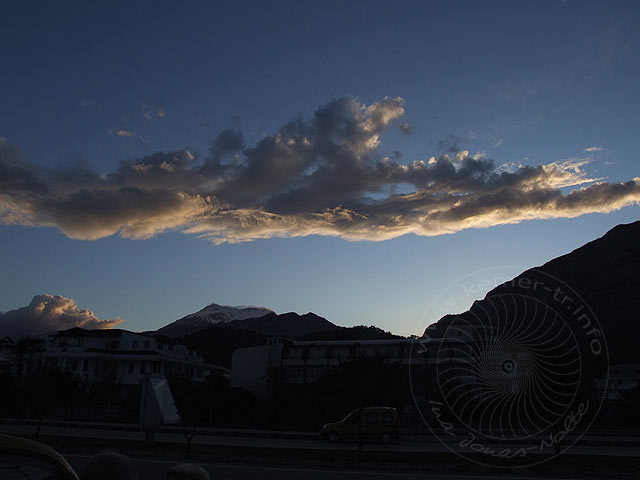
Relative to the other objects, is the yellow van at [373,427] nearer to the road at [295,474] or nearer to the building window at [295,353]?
the road at [295,474]

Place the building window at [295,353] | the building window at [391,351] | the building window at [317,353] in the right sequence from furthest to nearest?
the building window at [295,353]
the building window at [317,353]
the building window at [391,351]

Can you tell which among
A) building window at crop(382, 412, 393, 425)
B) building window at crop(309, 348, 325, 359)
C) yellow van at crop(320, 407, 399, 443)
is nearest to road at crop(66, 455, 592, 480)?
yellow van at crop(320, 407, 399, 443)

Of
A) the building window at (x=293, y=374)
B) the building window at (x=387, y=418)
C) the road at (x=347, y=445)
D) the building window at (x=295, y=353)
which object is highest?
the building window at (x=295, y=353)

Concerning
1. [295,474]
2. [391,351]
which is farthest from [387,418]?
[391,351]

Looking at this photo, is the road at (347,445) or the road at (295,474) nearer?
the road at (295,474)

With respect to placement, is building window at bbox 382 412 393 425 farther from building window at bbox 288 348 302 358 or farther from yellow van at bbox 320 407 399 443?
building window at bbox 288 348 302 358

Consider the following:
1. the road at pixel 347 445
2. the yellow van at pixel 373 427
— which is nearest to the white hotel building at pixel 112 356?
the road at pixel 347 445

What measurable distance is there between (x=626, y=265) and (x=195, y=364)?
11348 cm

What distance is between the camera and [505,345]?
20.0 m

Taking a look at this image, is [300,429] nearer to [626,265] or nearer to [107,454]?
[107,454]

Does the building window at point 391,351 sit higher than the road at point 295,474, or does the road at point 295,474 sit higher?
the building window at point 391,351

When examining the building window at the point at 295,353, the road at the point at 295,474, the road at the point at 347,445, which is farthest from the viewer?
the building window at the point at 295,353

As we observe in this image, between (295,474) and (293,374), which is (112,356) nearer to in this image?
(293,374)

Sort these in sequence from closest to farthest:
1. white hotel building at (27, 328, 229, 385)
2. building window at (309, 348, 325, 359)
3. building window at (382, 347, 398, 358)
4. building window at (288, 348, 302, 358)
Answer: building window at (382, 347, 398, 358) → building window at (309, 348, 325, 359) → building window at (288, 348, 302, 358) → white hotel building at (27, 328, 229, 385)
